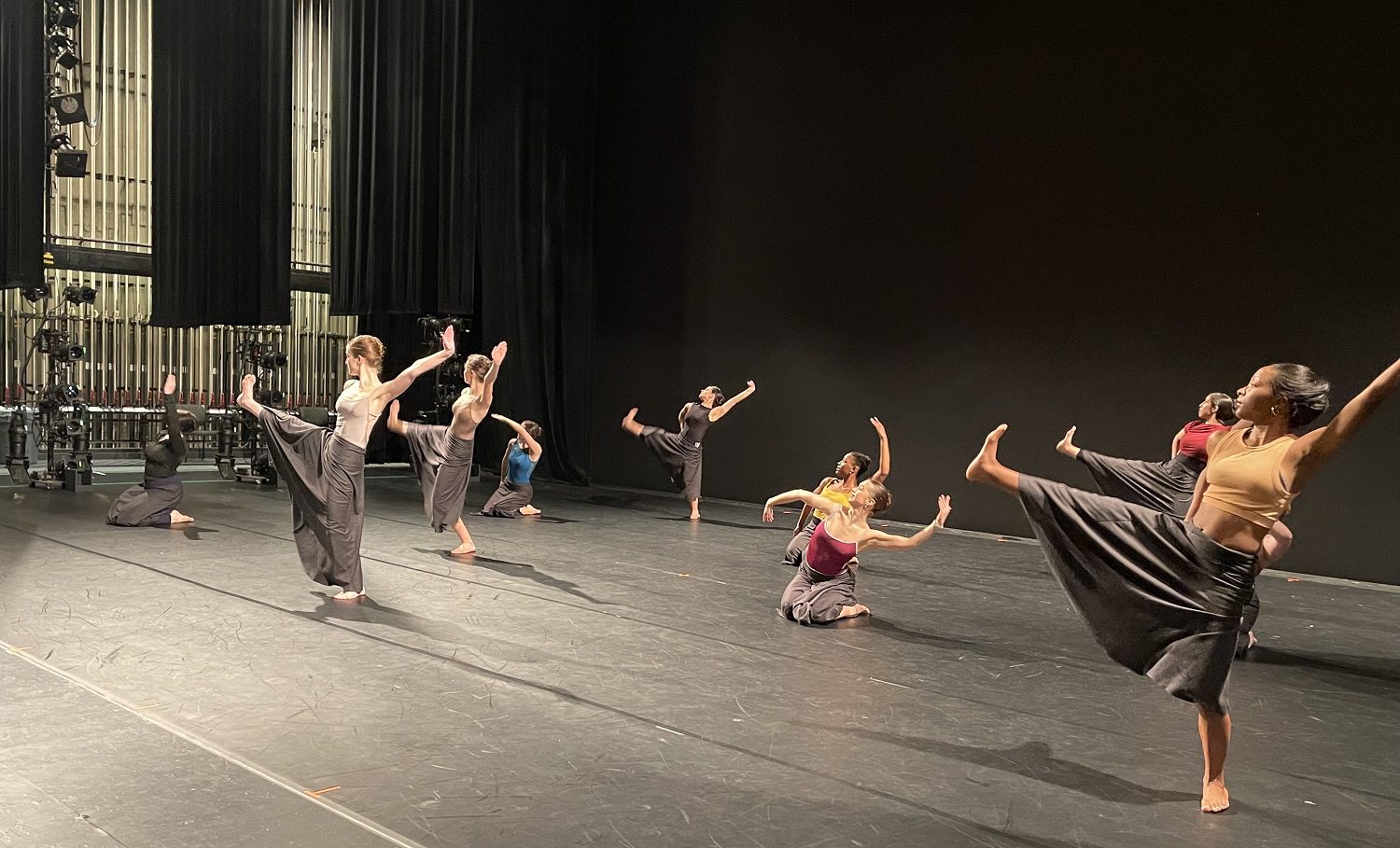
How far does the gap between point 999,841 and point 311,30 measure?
14893 millimetres

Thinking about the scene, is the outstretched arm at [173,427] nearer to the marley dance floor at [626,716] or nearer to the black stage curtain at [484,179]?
the marley dance floor at [626,716]

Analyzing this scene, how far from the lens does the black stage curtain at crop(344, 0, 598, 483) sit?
Result: 12648 millimetres

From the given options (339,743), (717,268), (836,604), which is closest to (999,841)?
(339,743)

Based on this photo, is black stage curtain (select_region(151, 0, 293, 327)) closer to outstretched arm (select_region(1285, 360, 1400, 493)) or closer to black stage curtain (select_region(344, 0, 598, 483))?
black stage curtain (select_region(344, 0, 598, 483))

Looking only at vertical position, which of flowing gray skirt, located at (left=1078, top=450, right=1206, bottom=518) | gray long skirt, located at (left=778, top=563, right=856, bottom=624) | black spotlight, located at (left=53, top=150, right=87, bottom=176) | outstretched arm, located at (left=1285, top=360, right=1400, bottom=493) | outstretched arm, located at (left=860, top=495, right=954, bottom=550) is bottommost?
gray long skirt, located at (left=778, top=563, right=856, bottom=624)

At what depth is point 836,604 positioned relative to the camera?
18.9 feet

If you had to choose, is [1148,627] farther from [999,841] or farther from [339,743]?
[339,743]

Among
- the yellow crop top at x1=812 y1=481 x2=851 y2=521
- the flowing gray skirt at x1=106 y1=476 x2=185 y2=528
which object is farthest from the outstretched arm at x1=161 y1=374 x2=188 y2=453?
the yellow crop top at x1=812 y1=481 x2=851 y2=521

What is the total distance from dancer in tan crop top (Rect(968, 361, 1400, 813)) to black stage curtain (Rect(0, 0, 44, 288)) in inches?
392

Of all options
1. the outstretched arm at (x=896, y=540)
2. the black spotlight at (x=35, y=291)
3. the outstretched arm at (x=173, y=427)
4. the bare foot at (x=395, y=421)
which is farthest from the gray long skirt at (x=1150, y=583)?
the black spotlight at (x=35, y=291)

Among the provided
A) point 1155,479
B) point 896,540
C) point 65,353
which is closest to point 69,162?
point 65,353

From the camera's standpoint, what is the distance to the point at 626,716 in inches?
159

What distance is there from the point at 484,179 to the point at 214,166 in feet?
9.53

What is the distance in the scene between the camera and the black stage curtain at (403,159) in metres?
12.6
